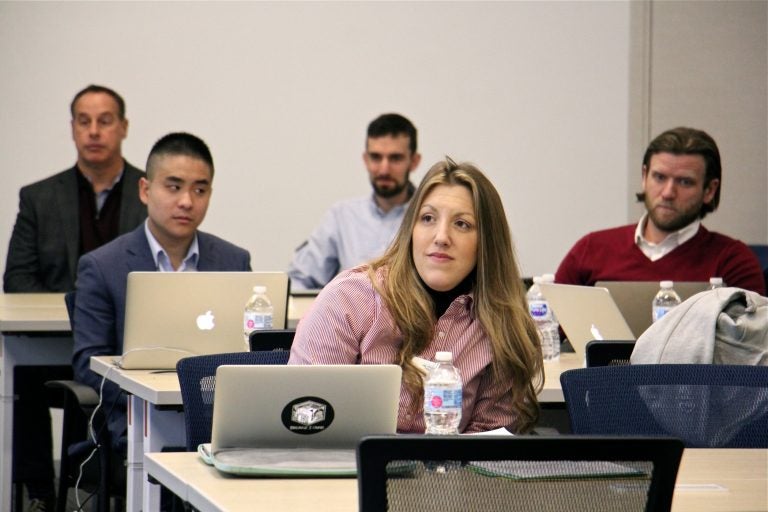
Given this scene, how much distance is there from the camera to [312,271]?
261 inches

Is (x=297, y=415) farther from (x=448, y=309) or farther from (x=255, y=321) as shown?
(x=255, y=321)

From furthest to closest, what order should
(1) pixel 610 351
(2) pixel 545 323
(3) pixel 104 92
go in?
1. (3) pixel 104 92
2. (2) pixel 545 323
3. (1) pixel 610 351

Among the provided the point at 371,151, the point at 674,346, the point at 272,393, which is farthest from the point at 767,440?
the point at 371,151

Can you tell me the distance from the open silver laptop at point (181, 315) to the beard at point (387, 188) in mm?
2977

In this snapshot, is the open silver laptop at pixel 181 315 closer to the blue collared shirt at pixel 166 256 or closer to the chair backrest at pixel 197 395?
the blue collared shirt at pixel 166 256

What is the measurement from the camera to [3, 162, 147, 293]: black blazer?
19.0 feet

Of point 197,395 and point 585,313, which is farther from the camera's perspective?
point 585,313

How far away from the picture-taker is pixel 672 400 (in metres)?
2.48

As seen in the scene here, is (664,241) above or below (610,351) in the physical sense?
above

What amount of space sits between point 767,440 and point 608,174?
511cm

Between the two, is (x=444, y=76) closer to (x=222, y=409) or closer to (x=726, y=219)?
(x=726, y=219)

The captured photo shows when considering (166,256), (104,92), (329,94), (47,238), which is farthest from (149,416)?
(329,94)

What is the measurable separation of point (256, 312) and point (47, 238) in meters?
2.51

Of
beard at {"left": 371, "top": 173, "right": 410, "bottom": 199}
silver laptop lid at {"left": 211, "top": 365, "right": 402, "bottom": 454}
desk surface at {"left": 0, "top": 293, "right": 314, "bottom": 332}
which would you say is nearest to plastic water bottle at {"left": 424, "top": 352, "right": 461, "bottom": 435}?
silver laptop lid at {"left": 211, "top": 365, "right": 402, "bottom": 454}
